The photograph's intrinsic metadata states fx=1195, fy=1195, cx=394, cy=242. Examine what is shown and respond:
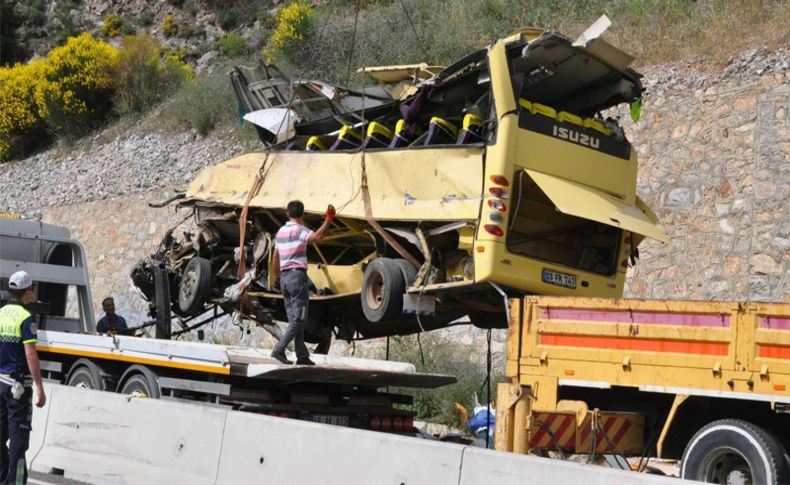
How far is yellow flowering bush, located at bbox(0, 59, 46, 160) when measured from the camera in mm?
33938

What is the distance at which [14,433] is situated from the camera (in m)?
9.11

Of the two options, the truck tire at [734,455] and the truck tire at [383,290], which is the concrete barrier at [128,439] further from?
the truck tire at [734,455]

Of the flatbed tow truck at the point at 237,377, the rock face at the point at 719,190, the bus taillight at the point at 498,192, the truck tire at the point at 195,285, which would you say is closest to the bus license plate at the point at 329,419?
the flatbed tow truck at the point at 237,377

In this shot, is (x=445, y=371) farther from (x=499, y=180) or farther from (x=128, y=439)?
(x=128, y=439)

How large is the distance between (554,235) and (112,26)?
112ft

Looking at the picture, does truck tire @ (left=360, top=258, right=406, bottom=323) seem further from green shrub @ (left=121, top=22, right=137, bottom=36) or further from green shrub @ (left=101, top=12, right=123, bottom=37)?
green shrub @ (left=101, top=12, right=123, bottom=37)

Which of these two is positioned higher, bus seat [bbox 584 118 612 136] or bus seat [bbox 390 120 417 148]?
bus seat [bbox 584 118 612 136]

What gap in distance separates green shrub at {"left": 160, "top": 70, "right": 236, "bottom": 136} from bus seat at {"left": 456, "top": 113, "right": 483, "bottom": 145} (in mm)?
16026

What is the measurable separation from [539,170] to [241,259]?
436cm

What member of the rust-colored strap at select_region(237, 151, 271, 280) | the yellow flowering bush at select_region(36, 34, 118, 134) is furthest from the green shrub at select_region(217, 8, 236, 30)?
the rust-colored strap at select_region(237, 151, 271, 280)

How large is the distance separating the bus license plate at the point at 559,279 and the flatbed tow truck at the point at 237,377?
66.5 inches

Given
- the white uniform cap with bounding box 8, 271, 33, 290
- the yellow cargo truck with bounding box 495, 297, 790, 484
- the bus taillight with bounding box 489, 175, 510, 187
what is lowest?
the yellow cargo truck with bounding box 495, 297, 790, 484

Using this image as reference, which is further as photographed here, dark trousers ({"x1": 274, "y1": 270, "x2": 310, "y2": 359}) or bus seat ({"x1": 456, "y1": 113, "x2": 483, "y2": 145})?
bus seat ({"x1": 456, "y1": 113, "x2": 483, "y2": 145})

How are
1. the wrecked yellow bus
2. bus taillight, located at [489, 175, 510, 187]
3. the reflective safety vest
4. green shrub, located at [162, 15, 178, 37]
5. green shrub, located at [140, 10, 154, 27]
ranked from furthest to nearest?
green shrub, located at [140, 10, 154, 27] → green shrub, located at [162, 15, 178, 37] → the wrecked yellow bus → bus taillight, located at [489, 175, 510, 187] → the reflective safety vest
